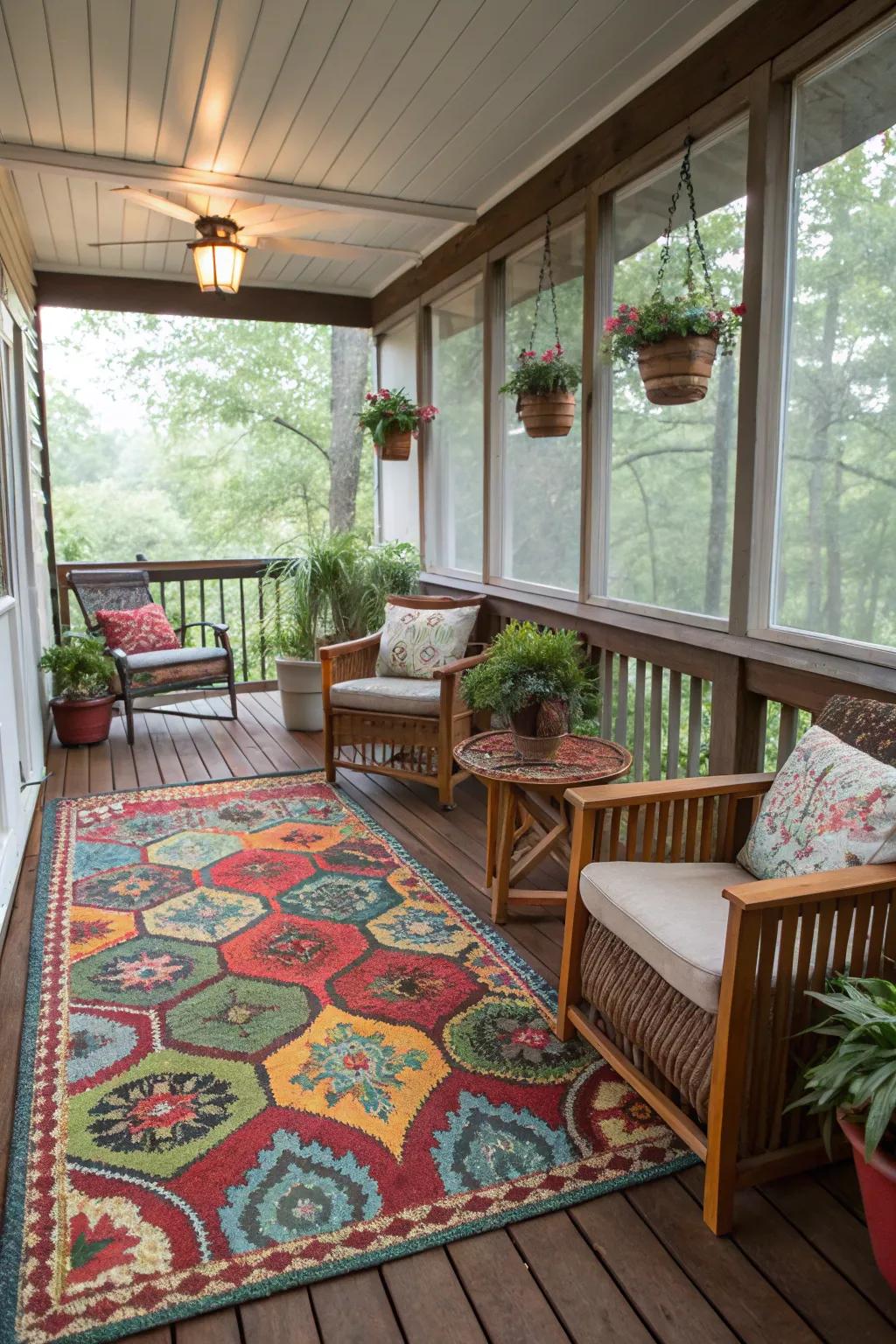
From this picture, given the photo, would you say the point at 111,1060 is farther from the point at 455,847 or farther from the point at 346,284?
the point at 346,284

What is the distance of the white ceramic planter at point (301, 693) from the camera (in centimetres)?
539

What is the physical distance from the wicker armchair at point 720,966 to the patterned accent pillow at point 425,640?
2.21 m

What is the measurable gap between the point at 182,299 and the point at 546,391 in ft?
11.0

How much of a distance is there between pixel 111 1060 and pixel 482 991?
0.94 metres

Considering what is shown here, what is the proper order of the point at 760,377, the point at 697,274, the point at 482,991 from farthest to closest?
the point at 697,274 < the point at 760,377 < the point at 482,991

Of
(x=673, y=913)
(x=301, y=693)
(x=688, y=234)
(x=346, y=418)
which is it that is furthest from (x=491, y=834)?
(x=346, y=418)

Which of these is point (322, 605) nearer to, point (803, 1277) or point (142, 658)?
point (142, 658)

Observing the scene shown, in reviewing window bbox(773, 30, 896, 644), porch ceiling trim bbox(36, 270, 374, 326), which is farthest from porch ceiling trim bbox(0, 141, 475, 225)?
window bbox(773, 30, 896, 644)

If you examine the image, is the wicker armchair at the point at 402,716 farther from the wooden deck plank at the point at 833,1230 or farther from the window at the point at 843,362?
the wooden deck plank at the point at 833,1230

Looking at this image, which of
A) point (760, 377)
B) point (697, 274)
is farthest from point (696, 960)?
point (697, 274)

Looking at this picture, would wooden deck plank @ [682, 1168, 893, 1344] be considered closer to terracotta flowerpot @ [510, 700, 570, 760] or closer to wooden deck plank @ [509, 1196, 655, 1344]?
wooden deck plank @ [509, 1196, 655, 1344]

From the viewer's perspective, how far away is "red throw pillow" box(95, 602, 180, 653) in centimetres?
545

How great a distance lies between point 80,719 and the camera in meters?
5.05

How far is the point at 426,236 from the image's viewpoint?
16.6 feet
